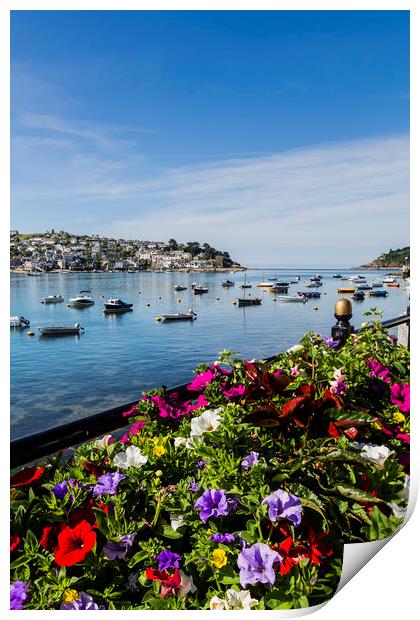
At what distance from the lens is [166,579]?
3.08ft

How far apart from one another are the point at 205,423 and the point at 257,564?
1.38 feet

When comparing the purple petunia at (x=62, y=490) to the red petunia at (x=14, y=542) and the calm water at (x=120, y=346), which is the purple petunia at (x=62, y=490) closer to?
the red petunia at (x=14, y=542)

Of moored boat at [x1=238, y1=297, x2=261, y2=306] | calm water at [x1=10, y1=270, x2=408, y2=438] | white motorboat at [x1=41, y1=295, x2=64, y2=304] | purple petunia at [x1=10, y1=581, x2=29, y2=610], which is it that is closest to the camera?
purple petunia at [x1=10, y1=581, x2=29, y2=610]

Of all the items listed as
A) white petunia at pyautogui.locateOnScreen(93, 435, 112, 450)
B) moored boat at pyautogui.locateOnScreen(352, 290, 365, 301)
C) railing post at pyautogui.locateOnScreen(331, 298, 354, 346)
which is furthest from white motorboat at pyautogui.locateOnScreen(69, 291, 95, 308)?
white petunia at pyautogui.locateOnScreen(93, 435, 112, 450)

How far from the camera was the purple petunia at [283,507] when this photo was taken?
37.7 inches

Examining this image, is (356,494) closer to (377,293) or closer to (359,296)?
(359,296)

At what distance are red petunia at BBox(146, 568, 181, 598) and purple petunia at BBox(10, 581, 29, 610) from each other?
0.77 feet

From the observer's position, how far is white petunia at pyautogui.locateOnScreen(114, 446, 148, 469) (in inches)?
44.4

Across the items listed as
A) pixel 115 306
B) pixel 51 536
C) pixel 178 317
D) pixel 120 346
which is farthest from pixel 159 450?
pixel 115 306

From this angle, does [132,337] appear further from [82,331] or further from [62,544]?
[62,544]

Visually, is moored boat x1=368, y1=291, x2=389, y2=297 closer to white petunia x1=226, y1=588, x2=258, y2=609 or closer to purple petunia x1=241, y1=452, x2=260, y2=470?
purple petunia x1=241, y1=452, x2=260, y2=470

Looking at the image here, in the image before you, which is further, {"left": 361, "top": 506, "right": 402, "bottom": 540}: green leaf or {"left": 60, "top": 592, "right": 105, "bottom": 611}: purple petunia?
{"left": 361, "top": 506, "right": 402, "bottom": 540}: green leaf

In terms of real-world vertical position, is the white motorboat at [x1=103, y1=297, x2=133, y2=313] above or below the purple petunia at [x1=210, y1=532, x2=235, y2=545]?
below
